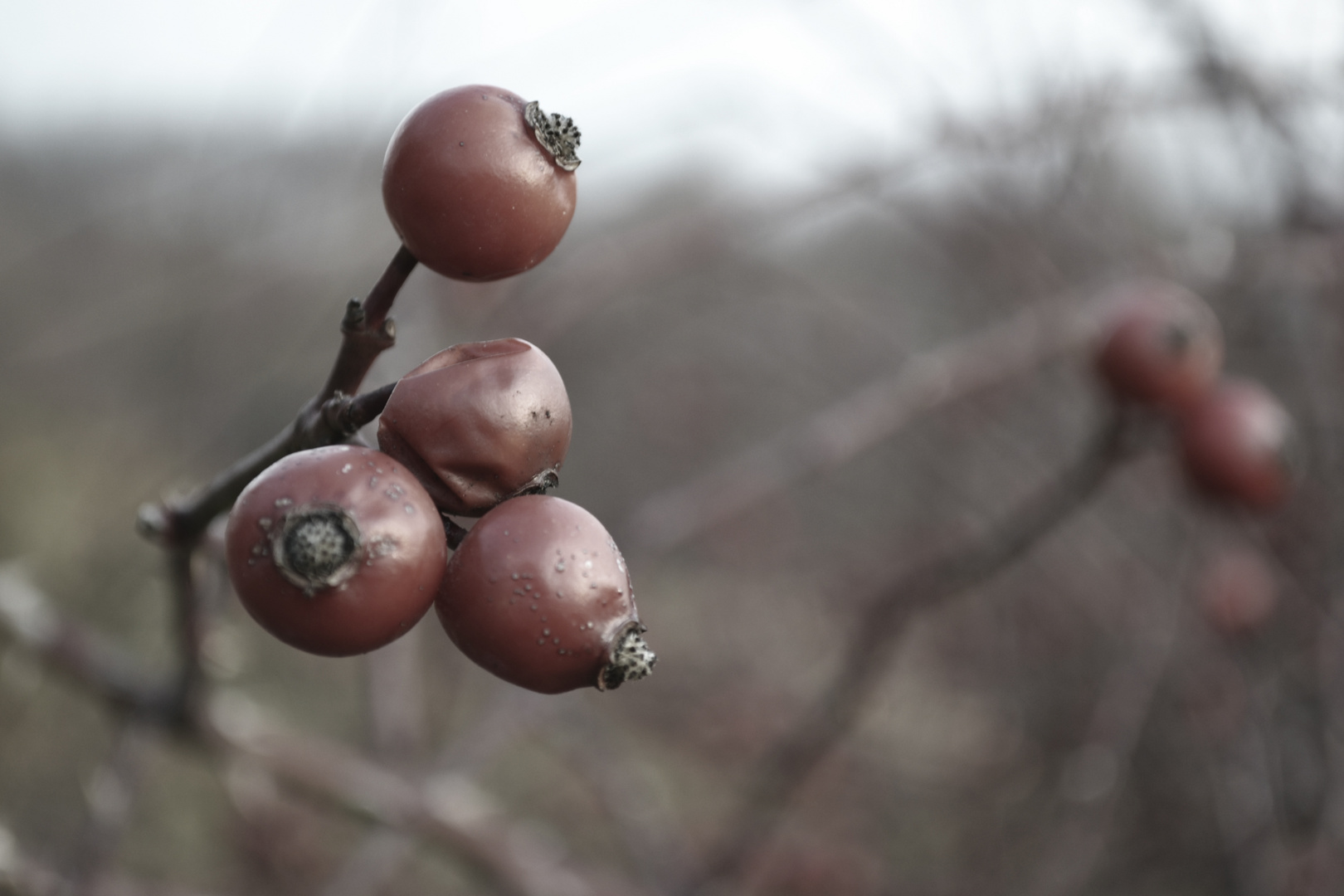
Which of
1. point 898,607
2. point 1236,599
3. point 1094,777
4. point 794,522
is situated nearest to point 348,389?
point 898,607

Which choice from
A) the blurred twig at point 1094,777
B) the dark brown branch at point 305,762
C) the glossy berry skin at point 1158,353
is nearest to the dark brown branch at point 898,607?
the glossy berry skin at point 1158,353

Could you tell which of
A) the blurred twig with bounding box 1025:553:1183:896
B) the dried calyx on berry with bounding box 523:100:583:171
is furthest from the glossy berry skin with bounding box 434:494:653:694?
the blurred twig with bounding box 1025:553:1183:896

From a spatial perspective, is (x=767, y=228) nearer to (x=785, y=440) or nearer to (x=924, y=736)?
(x=785, y=440)

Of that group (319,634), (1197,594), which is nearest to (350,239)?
(1197,594)

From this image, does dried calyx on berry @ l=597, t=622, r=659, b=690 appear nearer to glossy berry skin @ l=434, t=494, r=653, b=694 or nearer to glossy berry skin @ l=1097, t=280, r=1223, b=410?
glossy berry skin @ l=434, t=494, r=653, b=694

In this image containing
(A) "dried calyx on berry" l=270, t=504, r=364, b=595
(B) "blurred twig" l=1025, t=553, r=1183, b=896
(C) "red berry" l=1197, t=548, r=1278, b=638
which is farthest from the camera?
(C) "red berry" l=1197, t=548, r=1278, b=638

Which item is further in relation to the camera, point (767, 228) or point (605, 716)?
point (605, 716)
